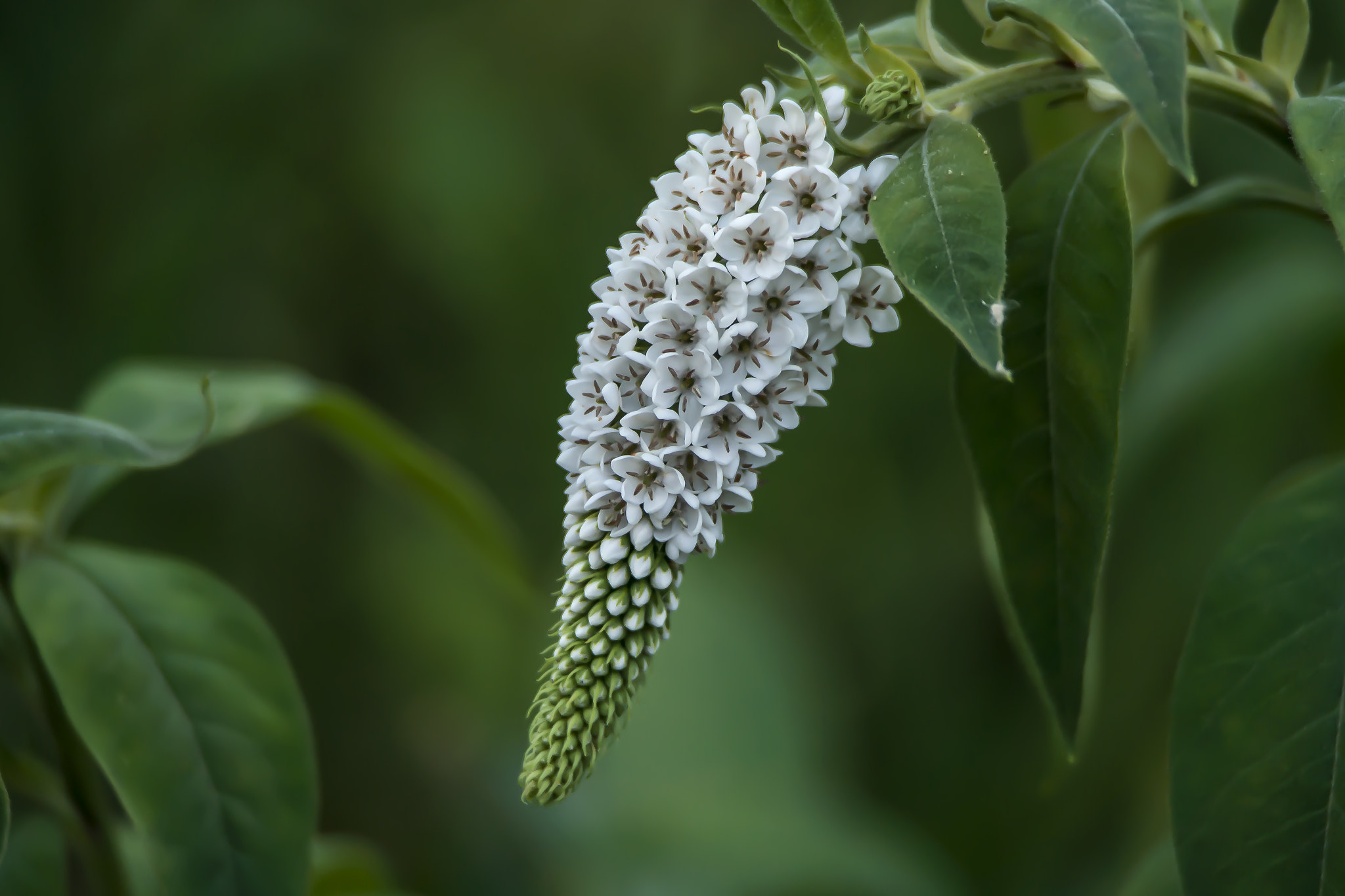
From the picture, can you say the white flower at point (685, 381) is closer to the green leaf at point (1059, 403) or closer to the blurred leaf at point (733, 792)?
the green leaf at point (1059, 403)

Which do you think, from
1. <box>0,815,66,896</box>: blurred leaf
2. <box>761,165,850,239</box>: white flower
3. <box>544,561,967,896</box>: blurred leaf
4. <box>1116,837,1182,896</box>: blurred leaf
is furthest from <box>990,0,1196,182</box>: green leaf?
<box>544,561,967,896</box>: blurred leaf

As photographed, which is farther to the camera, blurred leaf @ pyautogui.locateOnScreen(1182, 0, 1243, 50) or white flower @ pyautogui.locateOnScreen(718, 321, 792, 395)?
blurred leaf @ pyautogui.locateOnScreen(1182, 0, 1243, 50)

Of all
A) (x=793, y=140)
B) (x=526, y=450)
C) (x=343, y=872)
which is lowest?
(x=526, y=450)

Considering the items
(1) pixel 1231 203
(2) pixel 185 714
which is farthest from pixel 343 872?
(1) pixel 1231 203

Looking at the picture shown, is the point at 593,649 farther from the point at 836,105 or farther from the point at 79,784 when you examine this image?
the point at 79,784

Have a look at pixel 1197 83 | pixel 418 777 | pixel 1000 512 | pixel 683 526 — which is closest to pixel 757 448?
pixel 683 526

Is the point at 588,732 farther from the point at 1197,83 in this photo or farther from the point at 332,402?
the point at 1197,83

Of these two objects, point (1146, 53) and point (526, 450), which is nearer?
point (1146, 53)

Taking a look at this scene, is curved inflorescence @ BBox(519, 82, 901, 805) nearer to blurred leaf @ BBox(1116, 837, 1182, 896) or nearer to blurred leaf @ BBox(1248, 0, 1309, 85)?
blurred leaf @ BBox(1248, 0, 1309, 85)
